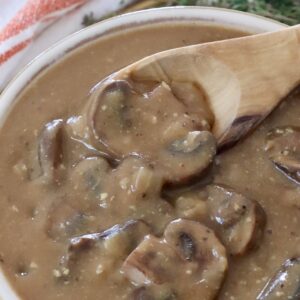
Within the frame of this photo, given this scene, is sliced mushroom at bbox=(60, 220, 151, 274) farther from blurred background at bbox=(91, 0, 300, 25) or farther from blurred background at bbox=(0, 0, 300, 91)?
blurred background at bbox=(91, 0, 300, 25)

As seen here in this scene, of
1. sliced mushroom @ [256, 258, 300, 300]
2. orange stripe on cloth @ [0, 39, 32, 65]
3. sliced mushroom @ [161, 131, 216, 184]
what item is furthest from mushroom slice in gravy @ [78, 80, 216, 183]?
orange stripe on cloth @ [0, 39, 32, 65]

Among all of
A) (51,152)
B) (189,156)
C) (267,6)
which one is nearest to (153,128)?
(189,156)

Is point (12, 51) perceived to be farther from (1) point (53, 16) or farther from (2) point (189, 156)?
(2) point (189, 156)

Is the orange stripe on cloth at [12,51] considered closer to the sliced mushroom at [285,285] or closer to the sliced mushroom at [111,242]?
the sliced mushroom at [111,242]

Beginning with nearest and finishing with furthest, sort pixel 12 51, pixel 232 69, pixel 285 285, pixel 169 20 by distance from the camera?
pixel 285 285 → pixel 232 69 → pixel 169 20 → pixel 12 51

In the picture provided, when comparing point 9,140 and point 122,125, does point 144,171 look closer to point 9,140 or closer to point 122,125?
point 122,125
